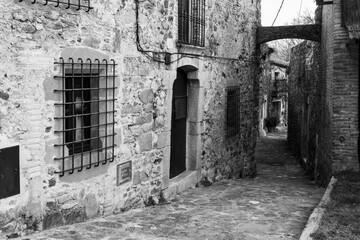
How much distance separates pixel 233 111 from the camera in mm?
11195

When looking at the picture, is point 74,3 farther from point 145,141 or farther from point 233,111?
point 233,111

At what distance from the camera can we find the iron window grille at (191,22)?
823cm

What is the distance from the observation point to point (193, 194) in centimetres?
848

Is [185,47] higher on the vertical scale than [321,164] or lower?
higher

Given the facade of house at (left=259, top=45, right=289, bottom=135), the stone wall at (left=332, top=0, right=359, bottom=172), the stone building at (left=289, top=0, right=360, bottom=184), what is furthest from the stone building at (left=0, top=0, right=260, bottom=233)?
the facade of house at (left=259, top=45, right=289, bottom=135)

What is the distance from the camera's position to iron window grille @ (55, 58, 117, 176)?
548cm

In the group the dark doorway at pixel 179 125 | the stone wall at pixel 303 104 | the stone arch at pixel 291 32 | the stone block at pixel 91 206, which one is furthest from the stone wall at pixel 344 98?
the stone block at pixel 91 206

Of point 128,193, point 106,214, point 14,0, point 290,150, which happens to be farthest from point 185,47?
point 290,150

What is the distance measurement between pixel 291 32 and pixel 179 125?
5.25 m

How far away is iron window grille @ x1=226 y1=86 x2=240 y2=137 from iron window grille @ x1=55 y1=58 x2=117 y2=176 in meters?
4.92

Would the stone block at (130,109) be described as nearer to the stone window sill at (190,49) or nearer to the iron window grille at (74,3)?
the iron window grille at (74,3)

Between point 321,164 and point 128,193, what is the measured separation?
5.60m

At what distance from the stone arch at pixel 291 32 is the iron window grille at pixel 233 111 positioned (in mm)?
2241

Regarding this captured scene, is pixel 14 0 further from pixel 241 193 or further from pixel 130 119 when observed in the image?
pixel 241 193
